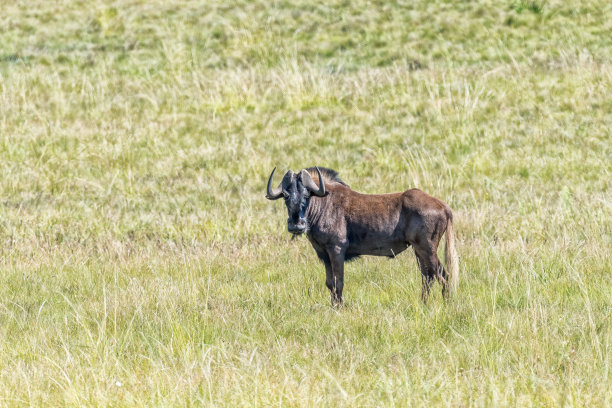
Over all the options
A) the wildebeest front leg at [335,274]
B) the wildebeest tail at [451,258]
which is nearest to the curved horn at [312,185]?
the wildebeest front leg at [335,274]

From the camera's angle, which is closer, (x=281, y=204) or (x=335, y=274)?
(x=335, y=274)

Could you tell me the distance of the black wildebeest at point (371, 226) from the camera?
7320mm

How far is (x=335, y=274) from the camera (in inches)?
295

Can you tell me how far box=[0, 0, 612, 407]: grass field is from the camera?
5.45 m

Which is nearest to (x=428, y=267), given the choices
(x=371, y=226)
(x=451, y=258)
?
(x=451, y=258)

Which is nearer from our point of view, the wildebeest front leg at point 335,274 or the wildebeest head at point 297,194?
the wildebeest head at point 297,194

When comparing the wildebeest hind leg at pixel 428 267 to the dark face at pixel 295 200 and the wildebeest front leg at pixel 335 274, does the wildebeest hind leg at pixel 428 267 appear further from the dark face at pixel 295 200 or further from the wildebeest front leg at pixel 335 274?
the dark face at pixel 295 200

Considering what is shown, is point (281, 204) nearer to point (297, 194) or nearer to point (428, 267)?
point (428, 267)

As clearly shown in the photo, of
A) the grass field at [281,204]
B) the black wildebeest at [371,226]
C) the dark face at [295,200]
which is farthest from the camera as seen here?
the black wildebeest at [371,226]

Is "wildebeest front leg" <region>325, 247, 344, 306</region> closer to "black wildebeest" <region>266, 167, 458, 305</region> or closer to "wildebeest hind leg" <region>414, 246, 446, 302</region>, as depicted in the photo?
"black wildebeest" <region>266, 167, 458, 305</region>

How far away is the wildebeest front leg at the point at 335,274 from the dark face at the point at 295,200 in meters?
0.58

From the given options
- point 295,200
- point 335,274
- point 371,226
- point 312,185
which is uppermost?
point 312,185

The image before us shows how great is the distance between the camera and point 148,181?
47.3 feet

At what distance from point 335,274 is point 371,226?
1.82 ft
